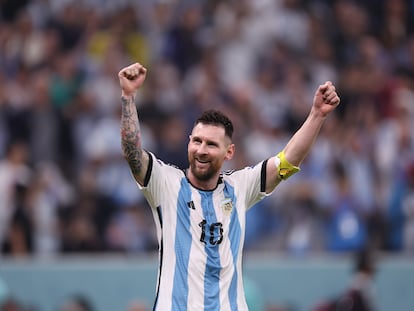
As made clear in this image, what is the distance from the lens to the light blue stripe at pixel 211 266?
745 cm

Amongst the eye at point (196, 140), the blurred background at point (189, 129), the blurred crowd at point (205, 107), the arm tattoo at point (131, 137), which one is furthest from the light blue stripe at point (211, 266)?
the blurred crowd at point (205, 107)

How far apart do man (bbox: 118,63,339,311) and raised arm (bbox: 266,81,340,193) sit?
320mm

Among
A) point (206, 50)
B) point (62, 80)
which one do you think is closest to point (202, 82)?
point (206, 50)

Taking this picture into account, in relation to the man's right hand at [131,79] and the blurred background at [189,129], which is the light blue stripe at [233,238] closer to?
the man's right hand at [131,79]

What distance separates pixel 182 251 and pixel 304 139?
3.67 feet

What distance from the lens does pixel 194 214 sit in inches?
300

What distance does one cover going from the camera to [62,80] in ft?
52.7

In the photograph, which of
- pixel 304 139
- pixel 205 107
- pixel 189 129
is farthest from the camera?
pixel 205 107

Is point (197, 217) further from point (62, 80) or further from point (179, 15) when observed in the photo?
point (179, 15)

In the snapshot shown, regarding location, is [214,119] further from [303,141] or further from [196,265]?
[196,265]

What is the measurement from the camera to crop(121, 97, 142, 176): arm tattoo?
745cm

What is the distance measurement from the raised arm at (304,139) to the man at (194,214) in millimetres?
320

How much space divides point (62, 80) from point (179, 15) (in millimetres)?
2183

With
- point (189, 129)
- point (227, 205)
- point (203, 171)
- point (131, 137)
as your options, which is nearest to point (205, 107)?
point (189, 129)
